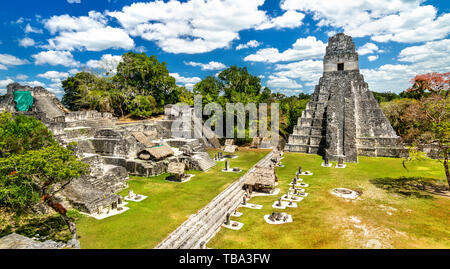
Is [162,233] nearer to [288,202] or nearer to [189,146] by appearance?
[288,202]

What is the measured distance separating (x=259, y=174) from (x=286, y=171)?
5.77 metres

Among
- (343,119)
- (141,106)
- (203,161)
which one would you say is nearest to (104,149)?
(203,161)

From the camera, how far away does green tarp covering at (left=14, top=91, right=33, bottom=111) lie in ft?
87.1

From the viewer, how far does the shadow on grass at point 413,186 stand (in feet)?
47.9

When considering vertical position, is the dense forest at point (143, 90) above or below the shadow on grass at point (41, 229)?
above

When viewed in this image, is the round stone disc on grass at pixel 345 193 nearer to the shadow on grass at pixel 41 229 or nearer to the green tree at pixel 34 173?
the green tree at pixel 34 173

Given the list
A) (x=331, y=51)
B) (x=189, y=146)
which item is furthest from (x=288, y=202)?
(x=331, y=51)

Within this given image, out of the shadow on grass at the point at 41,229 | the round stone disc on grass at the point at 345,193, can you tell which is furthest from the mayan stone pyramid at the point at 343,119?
the shadow on grass at the point at 41,229

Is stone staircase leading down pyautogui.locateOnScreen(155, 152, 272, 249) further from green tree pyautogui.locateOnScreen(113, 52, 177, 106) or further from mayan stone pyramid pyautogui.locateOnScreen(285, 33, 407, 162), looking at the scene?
green tree pyautogui.locateOnScreen(113, 52, 177, 106)

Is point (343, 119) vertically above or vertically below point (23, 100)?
below

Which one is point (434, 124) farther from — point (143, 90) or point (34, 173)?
point (143, 90)

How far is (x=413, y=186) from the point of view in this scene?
1587cm

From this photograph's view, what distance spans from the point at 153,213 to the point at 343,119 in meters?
23.3
